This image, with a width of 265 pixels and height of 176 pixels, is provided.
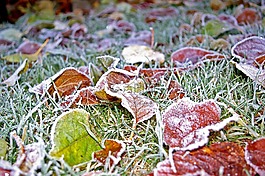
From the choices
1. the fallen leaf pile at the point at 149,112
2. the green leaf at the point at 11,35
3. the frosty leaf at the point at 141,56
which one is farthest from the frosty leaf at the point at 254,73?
the green leaf at the point at 11,35

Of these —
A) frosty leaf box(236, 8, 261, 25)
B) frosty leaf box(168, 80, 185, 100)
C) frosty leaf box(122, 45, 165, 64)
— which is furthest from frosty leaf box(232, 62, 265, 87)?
frosty leaf box(236, 8, 261, 25)

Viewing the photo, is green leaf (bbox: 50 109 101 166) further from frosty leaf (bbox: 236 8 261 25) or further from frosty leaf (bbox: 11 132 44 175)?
frosty leaf (bbox: 236 8 261 25)

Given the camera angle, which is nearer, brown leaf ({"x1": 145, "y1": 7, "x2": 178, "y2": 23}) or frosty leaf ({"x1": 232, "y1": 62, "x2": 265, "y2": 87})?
frosty leaf ({"x1": 232, "y1": 62, "x2": 265, "y2": 87})

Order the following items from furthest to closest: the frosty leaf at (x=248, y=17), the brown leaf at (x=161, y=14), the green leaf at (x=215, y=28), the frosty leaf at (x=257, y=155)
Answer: the brown leaf at (x=161, y=14), the frosty leaf at (x=248, y=17), the green leaf at (x=215, y=28), the frosty leaf at (x=257, y=155)

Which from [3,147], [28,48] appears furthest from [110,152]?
[28,48]

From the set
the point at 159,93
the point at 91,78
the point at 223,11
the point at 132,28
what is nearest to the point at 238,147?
the point at 159,93

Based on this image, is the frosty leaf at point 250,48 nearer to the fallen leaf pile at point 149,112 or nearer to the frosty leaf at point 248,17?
the fallen leaf pile at point 149,112
